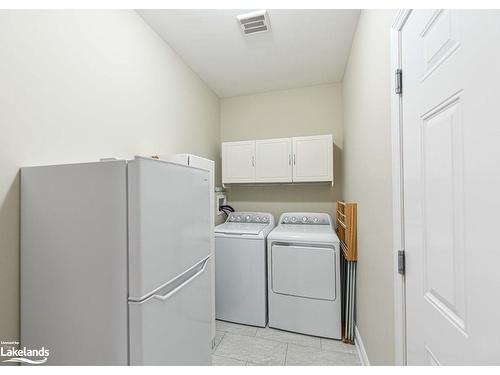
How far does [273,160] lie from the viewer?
9.11 ft

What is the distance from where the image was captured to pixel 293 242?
2230 mm

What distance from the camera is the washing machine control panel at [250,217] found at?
2883mm

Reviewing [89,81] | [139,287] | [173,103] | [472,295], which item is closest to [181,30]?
[173,103]

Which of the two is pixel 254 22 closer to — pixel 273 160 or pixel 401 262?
pixel 273 160

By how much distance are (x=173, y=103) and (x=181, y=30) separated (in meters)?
0.63

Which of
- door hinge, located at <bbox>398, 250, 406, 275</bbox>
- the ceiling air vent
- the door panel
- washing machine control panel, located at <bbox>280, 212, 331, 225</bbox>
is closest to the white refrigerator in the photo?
door hinge, located at <bbox>398, 250, 406, 275</bbox>

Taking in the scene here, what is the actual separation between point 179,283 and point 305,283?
1.41 meters

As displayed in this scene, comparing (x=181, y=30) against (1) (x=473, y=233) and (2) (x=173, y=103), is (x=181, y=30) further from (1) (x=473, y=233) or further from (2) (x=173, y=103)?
(1) (x=473, y=233)

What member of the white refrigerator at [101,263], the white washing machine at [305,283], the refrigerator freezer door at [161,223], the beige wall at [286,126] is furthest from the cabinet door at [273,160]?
the white refrigerator at [101,263]

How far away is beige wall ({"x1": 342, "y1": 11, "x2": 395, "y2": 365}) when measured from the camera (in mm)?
1161

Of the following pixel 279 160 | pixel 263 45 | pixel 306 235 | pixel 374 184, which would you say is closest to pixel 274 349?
pixel 306 235

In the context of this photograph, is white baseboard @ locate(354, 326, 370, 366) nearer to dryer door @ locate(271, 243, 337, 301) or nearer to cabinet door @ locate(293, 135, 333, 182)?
dryer door @ locate(271, 243, 337, 301)

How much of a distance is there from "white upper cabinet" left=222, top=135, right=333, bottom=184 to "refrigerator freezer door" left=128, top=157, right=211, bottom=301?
4.87ft

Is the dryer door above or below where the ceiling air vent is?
below
